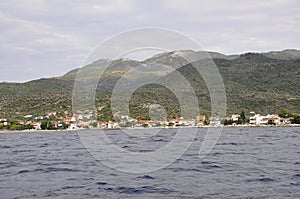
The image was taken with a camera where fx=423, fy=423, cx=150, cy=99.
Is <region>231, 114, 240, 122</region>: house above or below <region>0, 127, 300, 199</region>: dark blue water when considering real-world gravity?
above

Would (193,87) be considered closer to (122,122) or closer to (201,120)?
(201,120)

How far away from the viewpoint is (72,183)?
17.4m

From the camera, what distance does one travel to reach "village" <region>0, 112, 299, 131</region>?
9531 centimetres

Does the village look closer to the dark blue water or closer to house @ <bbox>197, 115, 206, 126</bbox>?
house @ <bbox>197, 115, 206, 126</bbox>

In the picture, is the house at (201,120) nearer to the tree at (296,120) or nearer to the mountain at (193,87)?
the mountain at (193,87)

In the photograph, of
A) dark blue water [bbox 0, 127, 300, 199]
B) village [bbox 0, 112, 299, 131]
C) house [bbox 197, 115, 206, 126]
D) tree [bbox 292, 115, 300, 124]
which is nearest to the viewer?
dark blue water [bbox 0, 127, 300, 199]

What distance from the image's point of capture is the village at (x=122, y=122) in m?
95.3

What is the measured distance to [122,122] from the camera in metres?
100

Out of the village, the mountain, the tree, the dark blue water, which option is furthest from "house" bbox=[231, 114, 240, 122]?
the dark blue water

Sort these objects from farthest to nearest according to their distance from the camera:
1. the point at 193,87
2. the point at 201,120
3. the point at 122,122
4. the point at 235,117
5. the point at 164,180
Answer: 1. the point at 193,87
2. the point at 235,117
3. the point at 201,120
4. the point at 122,122
5. the point at 164,180

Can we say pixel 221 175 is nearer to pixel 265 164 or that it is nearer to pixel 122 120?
pixel 265 164

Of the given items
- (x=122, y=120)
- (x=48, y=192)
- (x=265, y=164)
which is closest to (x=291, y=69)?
(x=122, y=120)

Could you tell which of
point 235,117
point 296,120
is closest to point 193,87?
point 235,117

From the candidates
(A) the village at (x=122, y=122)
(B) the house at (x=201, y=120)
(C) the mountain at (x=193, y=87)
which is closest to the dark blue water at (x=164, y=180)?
(C) the mountain at (x=193, y=87)
